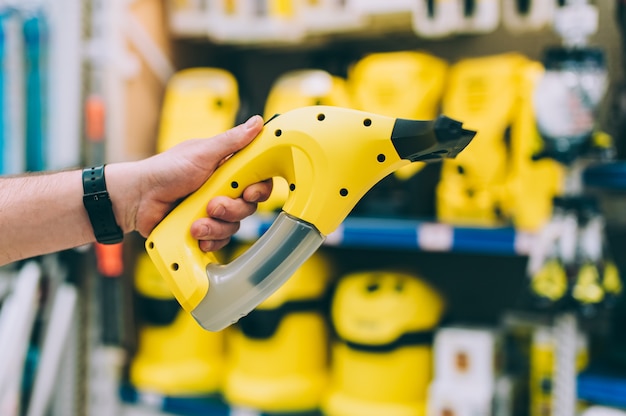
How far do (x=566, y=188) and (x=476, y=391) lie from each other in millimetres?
556

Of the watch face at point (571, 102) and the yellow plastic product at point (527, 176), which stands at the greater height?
the watch face at point (571, 102)

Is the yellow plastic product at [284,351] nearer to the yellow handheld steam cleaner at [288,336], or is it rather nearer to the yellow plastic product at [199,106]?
the yellow handheld steam cleaner at [288,336]

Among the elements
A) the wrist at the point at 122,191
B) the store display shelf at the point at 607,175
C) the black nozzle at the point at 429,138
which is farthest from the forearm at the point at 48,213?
the store display shelf at the point at 607,175

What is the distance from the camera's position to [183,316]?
2.13 metres

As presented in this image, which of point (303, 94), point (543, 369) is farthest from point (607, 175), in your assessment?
point (303, 94)

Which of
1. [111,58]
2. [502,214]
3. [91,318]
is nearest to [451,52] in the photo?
[502,214]

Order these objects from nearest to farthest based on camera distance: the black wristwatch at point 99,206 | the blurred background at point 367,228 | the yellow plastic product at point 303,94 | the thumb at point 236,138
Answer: the thumb at point 236,138
the black wristwatch at point 99,206
the blurred background at point 367,228
the yellow plastic product at point 303,94

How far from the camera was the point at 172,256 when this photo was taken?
0.90m

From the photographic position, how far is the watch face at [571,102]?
146 centimetres

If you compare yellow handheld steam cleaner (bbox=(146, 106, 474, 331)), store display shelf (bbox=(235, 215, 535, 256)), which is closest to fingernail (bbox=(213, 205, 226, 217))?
yellow handheld steam cleaner (bbox=(146, 106, 474, 331))

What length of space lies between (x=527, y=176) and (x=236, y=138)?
104 cm

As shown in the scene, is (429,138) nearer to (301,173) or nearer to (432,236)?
(301,173)

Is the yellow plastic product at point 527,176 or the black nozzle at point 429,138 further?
the yellow plastic product at point 527,176

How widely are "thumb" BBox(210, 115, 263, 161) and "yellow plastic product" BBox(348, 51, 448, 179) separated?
3.14ft
